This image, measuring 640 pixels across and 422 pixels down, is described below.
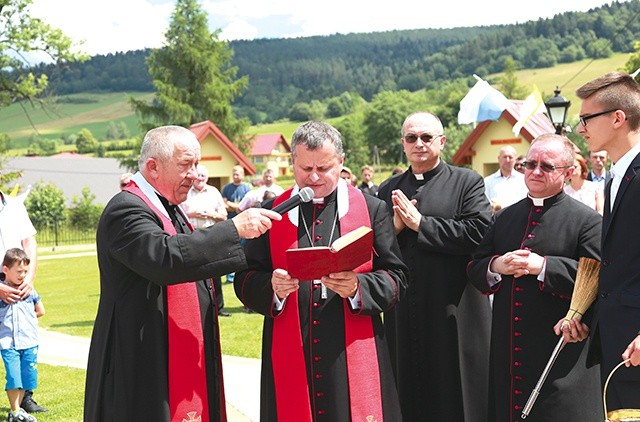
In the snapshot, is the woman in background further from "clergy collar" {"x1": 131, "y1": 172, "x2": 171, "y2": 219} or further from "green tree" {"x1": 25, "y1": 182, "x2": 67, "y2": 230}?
"green tree" {"x1": 25, "y1": 182, "x2": 67, "y2": 230}

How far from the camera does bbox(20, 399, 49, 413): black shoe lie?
300 inches

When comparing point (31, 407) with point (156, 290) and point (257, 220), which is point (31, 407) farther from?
point (257, 220)

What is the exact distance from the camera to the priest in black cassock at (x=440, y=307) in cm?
550

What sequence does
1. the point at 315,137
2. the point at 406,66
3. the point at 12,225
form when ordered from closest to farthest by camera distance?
the point at 315,137 → the point at 12,225 → the point at 406,66

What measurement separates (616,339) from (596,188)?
5.93m

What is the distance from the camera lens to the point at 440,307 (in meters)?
5.54

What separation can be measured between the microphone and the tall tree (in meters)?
45.3

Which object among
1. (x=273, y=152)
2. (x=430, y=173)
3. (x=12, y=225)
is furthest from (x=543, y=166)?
(x=273, y=152)

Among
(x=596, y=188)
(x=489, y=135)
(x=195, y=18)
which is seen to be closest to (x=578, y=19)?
(x=195, y=18)

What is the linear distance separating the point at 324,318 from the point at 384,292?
38cm

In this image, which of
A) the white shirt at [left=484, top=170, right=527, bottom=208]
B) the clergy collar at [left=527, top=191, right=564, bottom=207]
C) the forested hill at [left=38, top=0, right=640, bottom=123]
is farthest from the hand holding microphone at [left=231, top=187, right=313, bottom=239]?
the forested hill at [left=38, top=0, right=640, bottom=123]

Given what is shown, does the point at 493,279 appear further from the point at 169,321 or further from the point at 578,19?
the point at 578,19

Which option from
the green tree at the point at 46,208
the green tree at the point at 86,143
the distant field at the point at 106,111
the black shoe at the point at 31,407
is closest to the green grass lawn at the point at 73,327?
the black shoe at the point at 31,407

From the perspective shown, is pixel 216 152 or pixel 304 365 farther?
pixel 216 152
